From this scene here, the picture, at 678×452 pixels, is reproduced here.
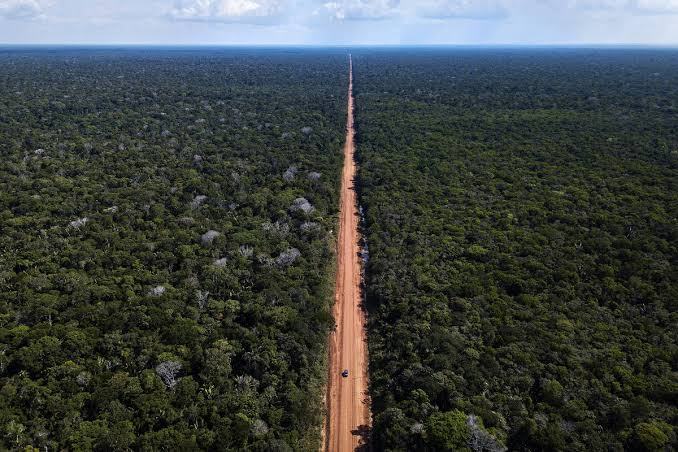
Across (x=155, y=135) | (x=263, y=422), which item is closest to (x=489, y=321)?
(x=263, y=422)

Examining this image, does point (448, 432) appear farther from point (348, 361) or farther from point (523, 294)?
point (523, 294)

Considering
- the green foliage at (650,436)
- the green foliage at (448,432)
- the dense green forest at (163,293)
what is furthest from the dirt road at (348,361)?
the green foliage at (650,436)

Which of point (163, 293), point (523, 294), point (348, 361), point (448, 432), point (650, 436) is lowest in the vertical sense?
point (348, 361)

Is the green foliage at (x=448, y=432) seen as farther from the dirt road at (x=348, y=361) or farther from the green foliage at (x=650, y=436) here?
the green foliage at (x=650, y=436)

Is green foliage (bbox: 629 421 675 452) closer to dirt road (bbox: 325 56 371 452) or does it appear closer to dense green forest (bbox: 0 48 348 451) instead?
dirt road (bbox: 325 56 371 452)

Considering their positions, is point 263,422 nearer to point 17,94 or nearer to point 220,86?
point 17,94

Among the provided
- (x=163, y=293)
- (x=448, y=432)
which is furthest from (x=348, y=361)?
(x=163, y=293)
